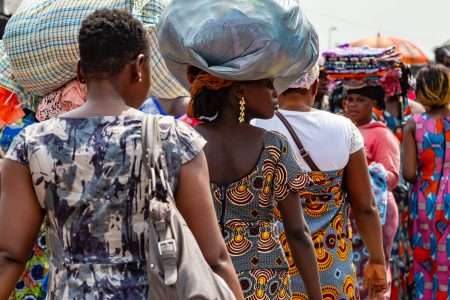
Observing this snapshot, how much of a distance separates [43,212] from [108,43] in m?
0.54

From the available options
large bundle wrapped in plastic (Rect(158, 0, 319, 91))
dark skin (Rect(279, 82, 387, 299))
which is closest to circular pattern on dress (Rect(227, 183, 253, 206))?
large bundle wrapped in plastic (Rect(158, 0, 319, 91))

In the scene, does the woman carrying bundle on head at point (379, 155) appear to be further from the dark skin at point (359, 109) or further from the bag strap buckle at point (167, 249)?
the bag strap buckle at point (167, 249)

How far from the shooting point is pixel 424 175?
866 centimetres

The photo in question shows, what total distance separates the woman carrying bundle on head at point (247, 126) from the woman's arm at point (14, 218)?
1115mm

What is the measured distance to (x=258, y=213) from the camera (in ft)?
14.8

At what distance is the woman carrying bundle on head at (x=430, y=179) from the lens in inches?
335

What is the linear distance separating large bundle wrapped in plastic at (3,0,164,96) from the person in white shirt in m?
1.01

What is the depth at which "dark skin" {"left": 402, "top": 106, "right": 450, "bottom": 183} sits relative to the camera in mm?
8547

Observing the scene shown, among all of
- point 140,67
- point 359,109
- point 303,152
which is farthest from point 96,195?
point 359,109

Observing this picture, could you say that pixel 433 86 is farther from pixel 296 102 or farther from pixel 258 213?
pixel 258 213

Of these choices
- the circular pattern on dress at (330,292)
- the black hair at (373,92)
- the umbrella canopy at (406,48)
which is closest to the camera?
the circular pattern on dress at (330,292)

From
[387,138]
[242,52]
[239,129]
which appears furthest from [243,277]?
[387,138]

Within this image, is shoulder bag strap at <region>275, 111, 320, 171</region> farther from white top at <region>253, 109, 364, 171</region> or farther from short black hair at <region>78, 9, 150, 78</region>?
short black hair at <region>78, 9, 150, 78</region>

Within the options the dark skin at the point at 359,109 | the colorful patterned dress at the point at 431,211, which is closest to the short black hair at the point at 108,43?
the dark skin at the point at 359,109
